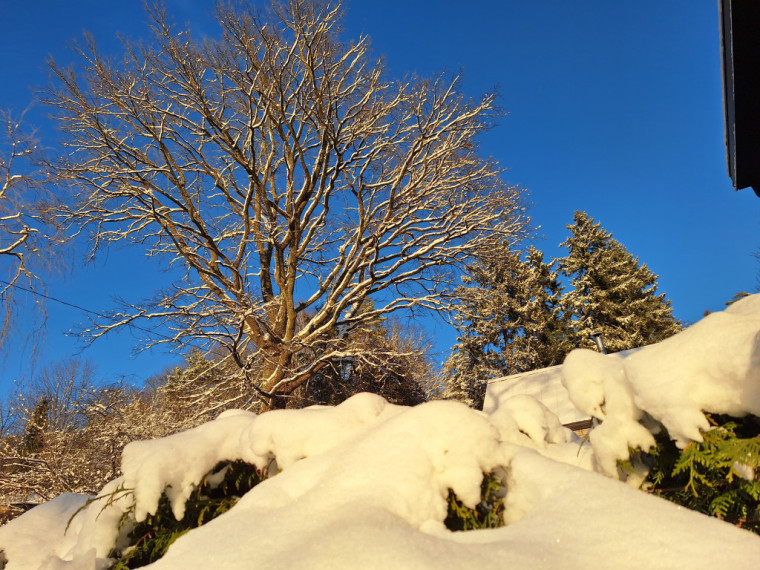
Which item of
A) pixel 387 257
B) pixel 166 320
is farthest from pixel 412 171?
pixel 166 320

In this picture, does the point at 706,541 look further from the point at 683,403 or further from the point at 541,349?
the point at 541,349

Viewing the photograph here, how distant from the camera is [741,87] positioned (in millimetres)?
4230

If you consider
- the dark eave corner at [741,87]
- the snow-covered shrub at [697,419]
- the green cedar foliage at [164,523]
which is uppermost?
the dark eave corner at [741,87]

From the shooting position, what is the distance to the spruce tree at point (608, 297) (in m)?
21.2

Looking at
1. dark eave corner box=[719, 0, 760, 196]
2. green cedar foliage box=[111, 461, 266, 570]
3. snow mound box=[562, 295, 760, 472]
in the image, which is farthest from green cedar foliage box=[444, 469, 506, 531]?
dark eave corner box=[719, 0, 760, 196]

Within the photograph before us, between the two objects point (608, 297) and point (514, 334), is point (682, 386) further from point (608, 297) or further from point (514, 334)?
point (608, 297)

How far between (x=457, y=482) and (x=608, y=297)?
24.1 m

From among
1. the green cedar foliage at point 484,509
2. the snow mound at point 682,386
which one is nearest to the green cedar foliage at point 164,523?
the green cedar foliage at point 484,509

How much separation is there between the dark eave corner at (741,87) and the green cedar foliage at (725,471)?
3.73 m

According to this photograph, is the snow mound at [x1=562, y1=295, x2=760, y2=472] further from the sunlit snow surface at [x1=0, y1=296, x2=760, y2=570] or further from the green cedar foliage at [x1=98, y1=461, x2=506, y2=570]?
the green cedar foliage at [x1=98, y1=461, x2=506, y2=570]

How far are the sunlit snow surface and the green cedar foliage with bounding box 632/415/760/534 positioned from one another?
0.27ft

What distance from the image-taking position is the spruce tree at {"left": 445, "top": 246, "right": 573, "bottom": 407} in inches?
864

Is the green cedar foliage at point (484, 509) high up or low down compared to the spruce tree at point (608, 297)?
down

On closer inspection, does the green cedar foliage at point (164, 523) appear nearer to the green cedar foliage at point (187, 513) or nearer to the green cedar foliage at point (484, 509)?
the green cedar foliage at point (187, 513)
